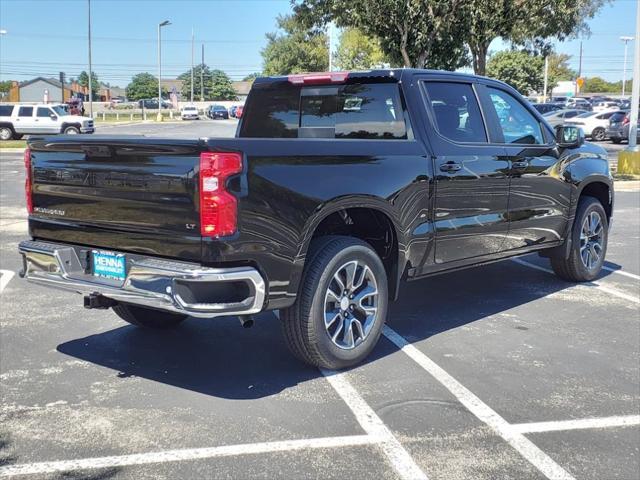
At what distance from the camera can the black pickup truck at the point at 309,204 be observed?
3.87 meters

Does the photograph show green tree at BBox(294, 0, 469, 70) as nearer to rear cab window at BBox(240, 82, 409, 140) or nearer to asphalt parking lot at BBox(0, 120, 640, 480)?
rear cab window at BBox(240, 82, 409, 140)

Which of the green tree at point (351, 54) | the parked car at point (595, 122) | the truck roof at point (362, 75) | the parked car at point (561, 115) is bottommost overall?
the truck roof at point (362, 75)

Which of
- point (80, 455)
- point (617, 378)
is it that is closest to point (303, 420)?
point (80, 455)

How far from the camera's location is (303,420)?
12.9 feet

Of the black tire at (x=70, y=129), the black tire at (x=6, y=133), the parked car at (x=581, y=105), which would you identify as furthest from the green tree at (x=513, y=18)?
the parked car at (x=581, y=105)

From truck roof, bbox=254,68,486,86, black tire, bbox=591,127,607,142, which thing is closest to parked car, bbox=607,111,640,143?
black tire, bbox=591,127,607,142

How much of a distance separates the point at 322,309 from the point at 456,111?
2.13 m

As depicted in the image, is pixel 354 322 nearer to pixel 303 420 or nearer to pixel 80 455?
pixel 303 420

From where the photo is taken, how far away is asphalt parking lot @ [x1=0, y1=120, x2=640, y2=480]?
3.47m

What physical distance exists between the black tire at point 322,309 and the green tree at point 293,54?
52.3 m

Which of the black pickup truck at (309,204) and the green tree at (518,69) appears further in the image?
the green tree at (518,69)

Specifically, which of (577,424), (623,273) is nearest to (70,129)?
(623,273)

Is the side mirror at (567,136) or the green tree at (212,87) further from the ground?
the green tree at (212,87)

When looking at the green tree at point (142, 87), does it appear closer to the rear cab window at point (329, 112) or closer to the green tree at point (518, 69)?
the green tree at point (518, 69)
